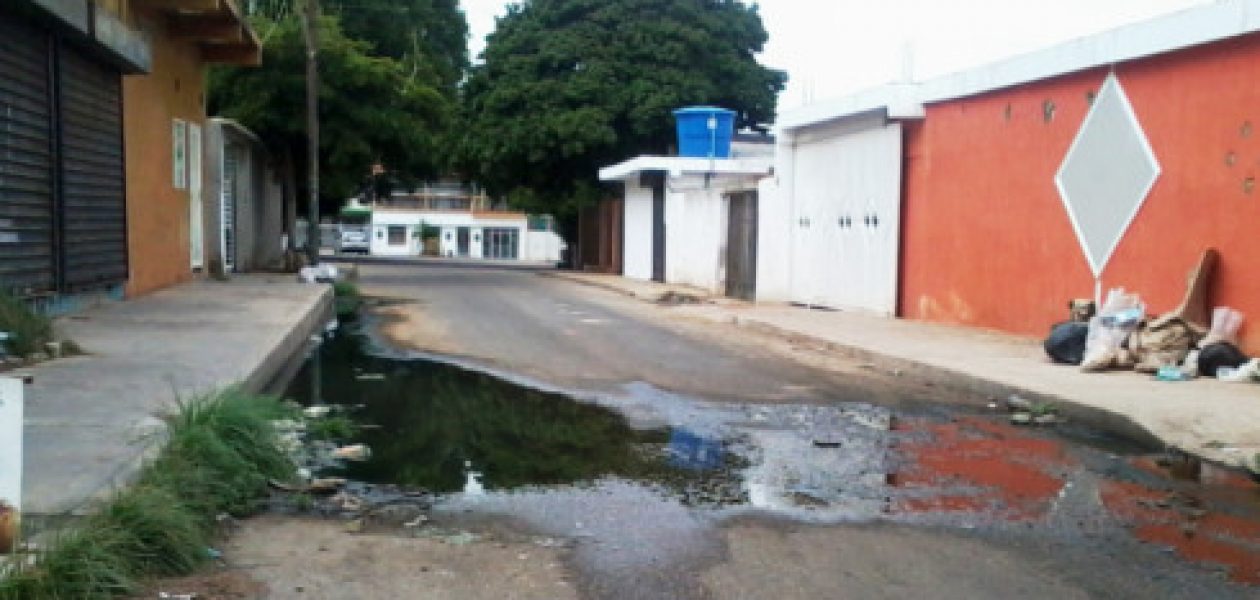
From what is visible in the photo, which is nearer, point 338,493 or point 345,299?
point 338,493

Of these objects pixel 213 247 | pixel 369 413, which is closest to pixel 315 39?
pixel 213 247

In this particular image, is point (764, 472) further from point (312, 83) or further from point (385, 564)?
point (312, 83)

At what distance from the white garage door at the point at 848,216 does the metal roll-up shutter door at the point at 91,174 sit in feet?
37.1

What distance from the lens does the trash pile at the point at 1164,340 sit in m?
10.5

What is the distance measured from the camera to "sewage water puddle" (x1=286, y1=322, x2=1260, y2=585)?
5539mm

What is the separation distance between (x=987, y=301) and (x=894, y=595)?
11860 millimetres

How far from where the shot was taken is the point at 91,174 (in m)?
12.9

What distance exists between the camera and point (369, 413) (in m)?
8.51

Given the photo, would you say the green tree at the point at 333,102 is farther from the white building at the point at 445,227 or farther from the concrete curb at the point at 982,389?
the white building at the point at 445,227

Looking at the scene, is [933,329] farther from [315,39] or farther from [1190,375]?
[315,39]

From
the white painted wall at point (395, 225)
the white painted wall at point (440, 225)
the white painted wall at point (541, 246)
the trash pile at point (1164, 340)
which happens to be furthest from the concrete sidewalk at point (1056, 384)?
the white painted wall at point (395, 225)

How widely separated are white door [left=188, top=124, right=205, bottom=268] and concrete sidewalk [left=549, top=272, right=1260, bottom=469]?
961cm

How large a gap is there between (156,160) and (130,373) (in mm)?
9139

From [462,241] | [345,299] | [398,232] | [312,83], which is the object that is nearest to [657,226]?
[312,83]
